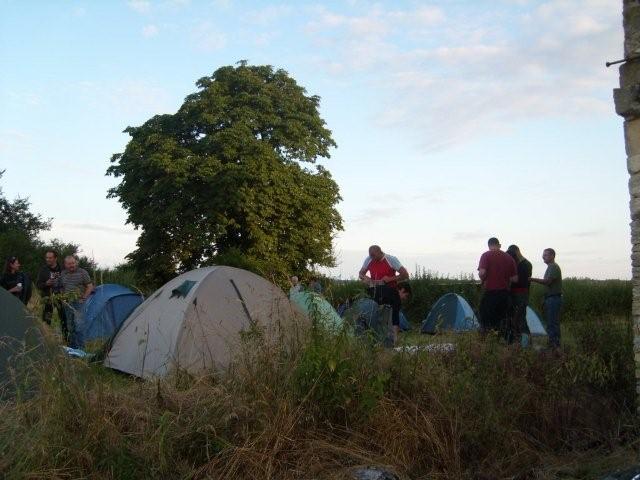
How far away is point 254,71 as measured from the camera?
35.6 m

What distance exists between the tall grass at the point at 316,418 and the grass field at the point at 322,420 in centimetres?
1

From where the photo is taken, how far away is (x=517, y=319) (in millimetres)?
10367

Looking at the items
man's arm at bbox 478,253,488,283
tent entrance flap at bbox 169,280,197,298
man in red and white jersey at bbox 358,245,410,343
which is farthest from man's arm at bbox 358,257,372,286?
tent entrance flap at bbox 169,280,197,298

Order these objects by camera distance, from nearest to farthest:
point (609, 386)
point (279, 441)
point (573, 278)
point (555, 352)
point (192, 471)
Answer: point (192, 471), point (279, 441), point (609, 386), point (555, 352), point (573, 278)

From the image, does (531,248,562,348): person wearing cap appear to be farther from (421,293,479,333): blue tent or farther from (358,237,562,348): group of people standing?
(421,293,479,333): blue tent

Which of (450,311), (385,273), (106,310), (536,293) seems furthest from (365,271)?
(536,293)

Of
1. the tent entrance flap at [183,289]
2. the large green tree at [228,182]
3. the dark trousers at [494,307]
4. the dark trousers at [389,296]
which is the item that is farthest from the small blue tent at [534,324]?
the large green tree at [228,182]

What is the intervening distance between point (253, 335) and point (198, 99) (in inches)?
1130

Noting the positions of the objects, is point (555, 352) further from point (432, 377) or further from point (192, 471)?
point (192, 471)

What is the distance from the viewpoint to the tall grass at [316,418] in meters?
5.12

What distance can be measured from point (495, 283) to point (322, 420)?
20.4ft

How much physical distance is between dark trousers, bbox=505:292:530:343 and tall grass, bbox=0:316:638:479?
6.82 ft

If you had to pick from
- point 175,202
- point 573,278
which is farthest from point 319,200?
point 573,278

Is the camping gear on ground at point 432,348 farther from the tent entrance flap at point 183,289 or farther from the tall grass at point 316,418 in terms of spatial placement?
the tent entrance flap at point 183,289
